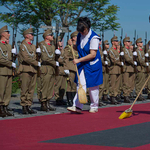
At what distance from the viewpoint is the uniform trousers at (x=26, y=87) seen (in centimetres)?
895

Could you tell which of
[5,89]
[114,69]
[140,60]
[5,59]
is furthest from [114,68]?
[5,59]

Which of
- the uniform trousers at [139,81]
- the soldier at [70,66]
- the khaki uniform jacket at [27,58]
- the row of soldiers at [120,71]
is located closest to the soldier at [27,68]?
the khaki uniform jacket at [27,58]

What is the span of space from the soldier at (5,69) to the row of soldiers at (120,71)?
3.80 m

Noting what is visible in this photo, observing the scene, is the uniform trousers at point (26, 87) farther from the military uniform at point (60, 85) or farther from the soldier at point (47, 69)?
the military uniform at point (60, 85)

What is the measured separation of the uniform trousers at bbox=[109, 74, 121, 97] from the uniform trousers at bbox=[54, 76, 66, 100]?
4.68 ft

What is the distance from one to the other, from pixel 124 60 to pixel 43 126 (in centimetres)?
647

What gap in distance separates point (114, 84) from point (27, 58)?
4.16m

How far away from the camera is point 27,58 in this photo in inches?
348

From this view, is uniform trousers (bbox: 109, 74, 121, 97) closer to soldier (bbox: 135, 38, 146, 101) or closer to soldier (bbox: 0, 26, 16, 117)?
soldier (bbox: 135, 38, 146, 101)

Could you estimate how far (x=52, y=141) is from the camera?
17.8 feet

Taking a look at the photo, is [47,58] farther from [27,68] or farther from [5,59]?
[5,59]

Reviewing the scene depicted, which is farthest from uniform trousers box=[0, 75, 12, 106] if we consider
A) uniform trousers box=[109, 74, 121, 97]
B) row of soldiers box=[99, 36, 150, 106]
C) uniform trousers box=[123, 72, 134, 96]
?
uniform trousers box=[123, 72, 134, 96]

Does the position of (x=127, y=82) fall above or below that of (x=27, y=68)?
below

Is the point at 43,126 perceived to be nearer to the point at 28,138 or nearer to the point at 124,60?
the point at 28,138
